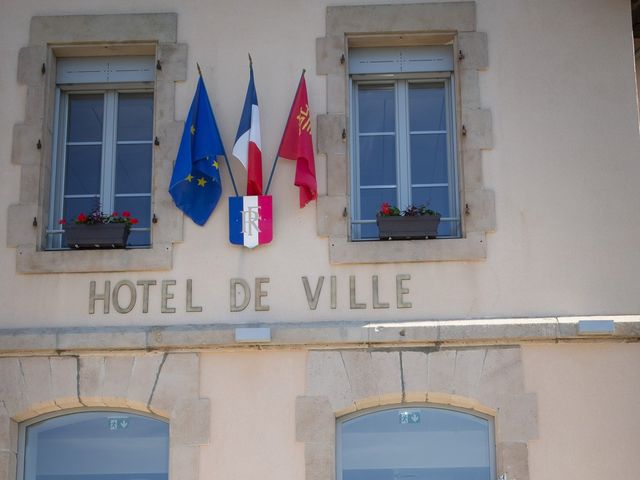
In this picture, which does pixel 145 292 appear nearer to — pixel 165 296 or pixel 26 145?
pixel 165 296

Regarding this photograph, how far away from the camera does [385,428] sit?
7.68 m

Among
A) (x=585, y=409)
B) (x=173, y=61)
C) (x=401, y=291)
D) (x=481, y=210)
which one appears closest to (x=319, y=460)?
(x=401, y=291)

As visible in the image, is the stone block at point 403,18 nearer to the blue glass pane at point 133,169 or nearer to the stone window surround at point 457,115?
the stone window surround at point 457,115

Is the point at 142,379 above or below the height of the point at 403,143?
below

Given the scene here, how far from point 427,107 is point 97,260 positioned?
256 cm

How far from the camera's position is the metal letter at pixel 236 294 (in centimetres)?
781

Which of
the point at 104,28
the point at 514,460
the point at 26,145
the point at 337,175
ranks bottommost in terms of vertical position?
the point at 514,460

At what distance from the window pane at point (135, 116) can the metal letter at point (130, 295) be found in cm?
116

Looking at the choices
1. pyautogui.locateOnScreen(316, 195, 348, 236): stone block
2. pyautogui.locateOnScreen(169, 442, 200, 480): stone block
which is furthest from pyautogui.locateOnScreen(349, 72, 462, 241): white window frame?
pyautogui.locateOnScreen(169, 442, 200, 480): stone block

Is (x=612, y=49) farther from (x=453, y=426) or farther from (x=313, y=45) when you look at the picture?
(x=453, y=426)

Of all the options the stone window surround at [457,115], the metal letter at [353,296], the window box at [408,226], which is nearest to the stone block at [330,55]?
the stone window surround at [457,115]

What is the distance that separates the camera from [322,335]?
7.61 meters

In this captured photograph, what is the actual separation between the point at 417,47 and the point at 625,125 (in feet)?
5.12

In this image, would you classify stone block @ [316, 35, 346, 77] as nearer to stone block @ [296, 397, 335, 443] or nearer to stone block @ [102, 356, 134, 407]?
stone block @ [296, 397, 335, 443]
